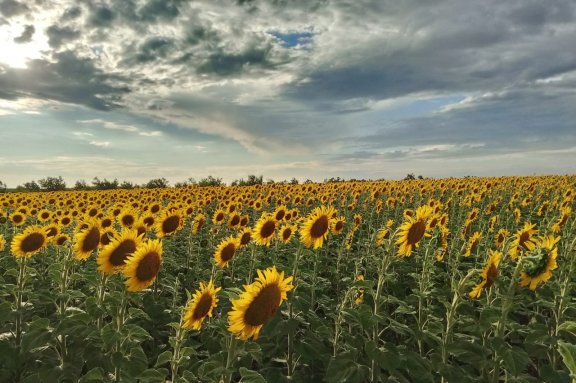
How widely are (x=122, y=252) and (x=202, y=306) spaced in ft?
5.41

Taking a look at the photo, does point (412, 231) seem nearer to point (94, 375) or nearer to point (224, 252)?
point (224, 252)

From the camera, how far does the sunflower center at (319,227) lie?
22.6 ft

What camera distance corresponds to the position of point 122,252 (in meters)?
5.50

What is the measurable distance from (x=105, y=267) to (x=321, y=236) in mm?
3095

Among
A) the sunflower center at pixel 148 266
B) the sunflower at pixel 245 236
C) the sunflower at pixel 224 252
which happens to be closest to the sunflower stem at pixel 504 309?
the sunflower at pixel 224 252

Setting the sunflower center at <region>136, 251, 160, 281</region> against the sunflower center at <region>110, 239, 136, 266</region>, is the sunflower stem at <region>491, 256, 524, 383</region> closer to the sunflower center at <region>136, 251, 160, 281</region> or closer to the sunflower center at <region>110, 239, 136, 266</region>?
the sunflower center at <region>136, 251, 160, 281</region>

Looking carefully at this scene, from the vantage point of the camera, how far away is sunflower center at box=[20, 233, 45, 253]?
694cm

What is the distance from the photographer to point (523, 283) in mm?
5645

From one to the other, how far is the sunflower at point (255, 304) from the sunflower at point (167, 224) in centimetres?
556

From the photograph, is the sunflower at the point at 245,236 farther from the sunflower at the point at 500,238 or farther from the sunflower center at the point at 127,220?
the sunflower at the point at 500,238

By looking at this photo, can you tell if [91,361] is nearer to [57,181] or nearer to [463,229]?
[463,229]

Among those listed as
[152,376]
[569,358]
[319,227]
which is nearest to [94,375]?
[152,376]

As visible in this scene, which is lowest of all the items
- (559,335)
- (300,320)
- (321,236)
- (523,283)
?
(559,335)

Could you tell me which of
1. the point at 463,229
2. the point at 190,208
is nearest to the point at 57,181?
the point at 190,208
